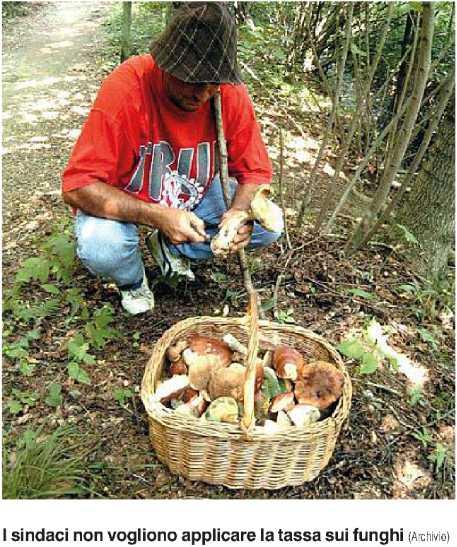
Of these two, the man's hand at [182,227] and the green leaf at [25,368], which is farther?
the green leaf at [25,368]

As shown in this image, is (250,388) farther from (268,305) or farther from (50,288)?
(50,288)

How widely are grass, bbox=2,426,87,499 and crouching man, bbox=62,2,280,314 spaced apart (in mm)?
743

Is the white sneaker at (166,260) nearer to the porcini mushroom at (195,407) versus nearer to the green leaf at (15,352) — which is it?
the green leaf at (15,352)

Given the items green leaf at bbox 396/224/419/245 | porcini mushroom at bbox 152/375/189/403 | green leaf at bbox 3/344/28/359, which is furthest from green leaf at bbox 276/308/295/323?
green leaf at bbox 3/344/28/359

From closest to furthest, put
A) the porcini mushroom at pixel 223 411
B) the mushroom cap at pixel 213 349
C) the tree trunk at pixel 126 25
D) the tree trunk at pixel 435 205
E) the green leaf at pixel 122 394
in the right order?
the porcini mushroom at pixel 223 411 < the mushroom cap at pixel 213 349 < the green leaf at pixel 122 394 < the tree trunk at pixel 435 205 < the tree trunk at pixel 126 25

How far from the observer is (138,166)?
216 centimetres

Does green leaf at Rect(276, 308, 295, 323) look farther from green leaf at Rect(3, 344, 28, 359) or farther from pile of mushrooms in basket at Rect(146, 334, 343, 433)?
green leaf at Rect(3, 344, 28, 359)

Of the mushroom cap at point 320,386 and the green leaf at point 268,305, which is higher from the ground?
the mushroom cap at point 320,386

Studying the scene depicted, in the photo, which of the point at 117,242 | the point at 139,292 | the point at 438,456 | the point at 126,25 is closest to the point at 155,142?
the point at 117,242

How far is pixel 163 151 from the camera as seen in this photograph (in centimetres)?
216

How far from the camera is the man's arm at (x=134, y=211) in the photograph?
1924 millimetres

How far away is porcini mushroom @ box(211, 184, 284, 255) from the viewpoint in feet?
5.87

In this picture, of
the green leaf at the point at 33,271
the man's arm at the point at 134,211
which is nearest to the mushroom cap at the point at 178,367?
the man's arm at the point at 134,211

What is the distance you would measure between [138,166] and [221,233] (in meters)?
0.53
